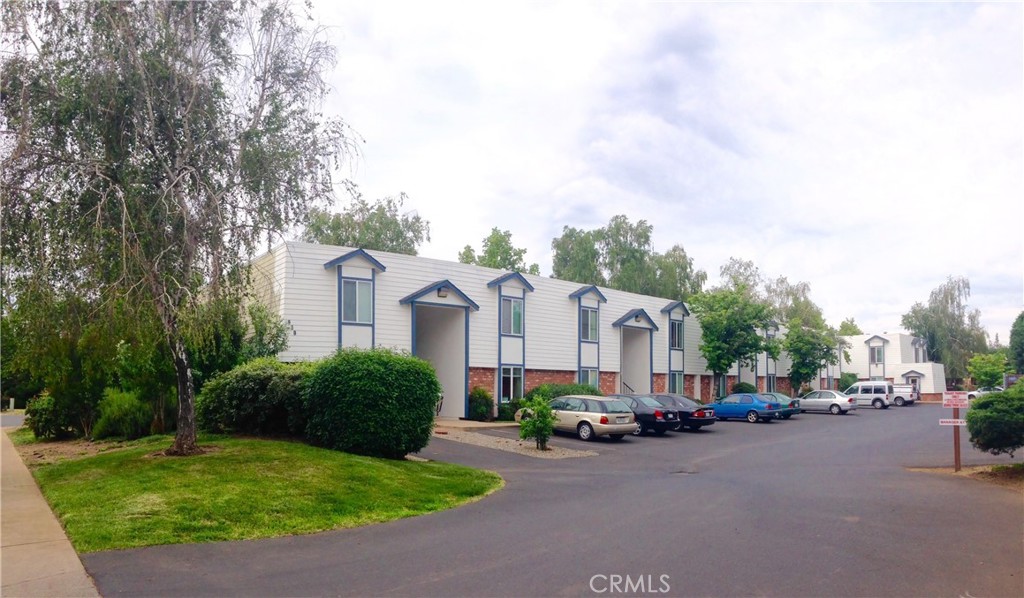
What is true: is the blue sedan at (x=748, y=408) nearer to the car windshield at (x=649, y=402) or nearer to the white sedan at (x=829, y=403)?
Result: the white sedan at (x=829, y=403)

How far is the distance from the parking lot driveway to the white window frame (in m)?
20.7

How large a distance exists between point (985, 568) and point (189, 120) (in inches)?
532

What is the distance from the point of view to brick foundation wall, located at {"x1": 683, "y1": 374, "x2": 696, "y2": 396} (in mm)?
44406

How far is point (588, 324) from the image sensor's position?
121ft

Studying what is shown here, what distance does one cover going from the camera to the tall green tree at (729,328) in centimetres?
4325

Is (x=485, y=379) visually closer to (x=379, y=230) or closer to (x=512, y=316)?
(x=512, y=316)

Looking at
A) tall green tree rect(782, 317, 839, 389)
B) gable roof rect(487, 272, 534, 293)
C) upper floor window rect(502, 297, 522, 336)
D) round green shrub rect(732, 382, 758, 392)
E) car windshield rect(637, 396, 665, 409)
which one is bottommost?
round green shrub rect(732, 382, 758, 392)

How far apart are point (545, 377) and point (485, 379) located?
380cm

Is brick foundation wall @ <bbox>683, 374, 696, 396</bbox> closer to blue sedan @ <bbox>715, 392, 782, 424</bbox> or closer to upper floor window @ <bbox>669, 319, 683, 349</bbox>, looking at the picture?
upper floor window @ <bbox>669, 319, 683, 349</bbox>

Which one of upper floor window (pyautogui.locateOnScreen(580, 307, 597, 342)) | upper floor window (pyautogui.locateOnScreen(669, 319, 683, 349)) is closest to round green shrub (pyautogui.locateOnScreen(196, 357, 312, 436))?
upper floor window (pyautogui.locateOnScreen(580, 307, 597, 342))

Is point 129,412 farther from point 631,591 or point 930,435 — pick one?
point 930,435

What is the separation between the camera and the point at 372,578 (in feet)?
25.6

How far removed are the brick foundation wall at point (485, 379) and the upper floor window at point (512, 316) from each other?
1.82 metres

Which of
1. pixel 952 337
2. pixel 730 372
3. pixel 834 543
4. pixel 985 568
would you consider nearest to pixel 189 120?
pixel 834 543
